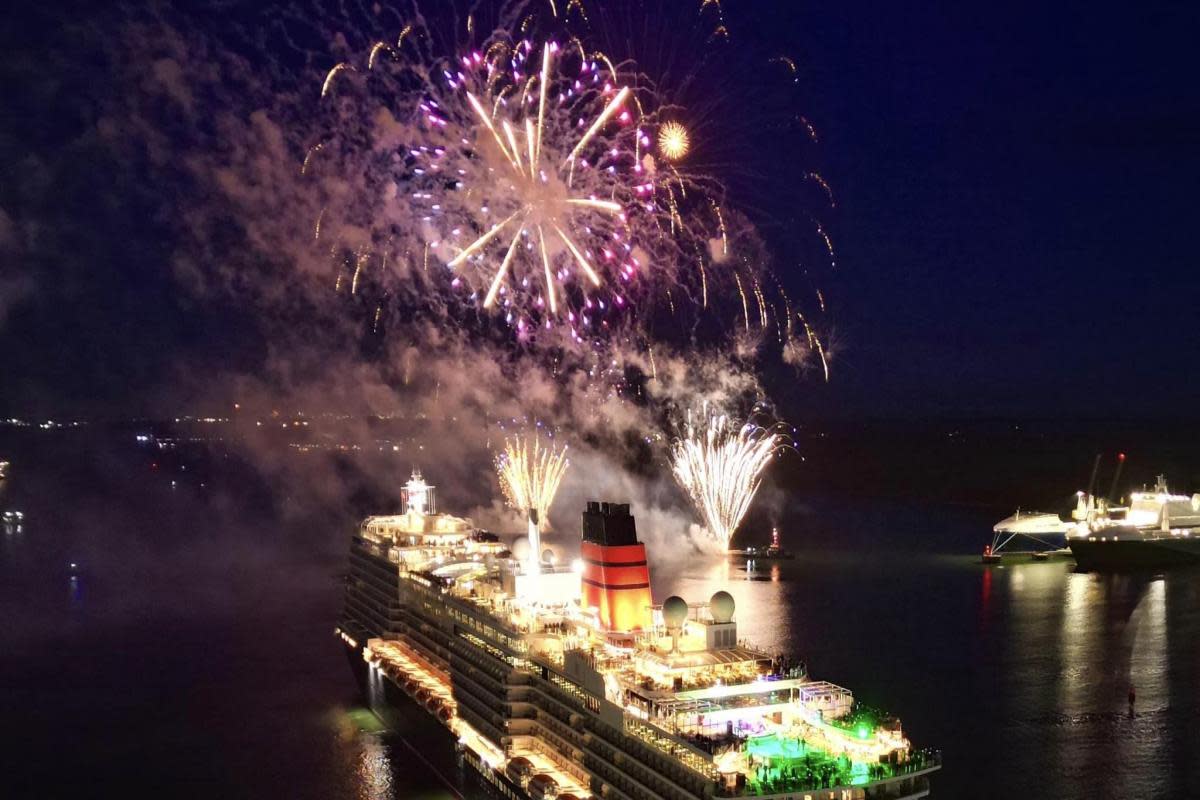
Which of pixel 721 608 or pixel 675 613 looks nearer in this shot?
pixel 721 608

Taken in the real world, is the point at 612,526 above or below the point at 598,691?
above

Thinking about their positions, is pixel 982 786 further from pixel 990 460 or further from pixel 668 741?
pixel 990 460

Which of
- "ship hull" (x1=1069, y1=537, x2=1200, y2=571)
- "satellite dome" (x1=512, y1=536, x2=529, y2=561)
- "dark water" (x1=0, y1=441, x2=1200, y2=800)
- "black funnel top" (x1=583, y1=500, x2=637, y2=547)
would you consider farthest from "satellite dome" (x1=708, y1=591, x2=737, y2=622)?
"ship hull" (x1=1069, y1=537, x2=1200, y2=571)

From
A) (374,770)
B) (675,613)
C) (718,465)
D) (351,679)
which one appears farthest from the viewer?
(718,465)

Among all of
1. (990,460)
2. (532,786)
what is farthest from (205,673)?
(990,460)

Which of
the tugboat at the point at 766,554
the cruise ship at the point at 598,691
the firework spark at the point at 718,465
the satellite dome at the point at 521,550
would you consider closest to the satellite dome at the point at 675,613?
the cruise ship at the point at 598,691

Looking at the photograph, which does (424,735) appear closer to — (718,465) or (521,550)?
(521,550)

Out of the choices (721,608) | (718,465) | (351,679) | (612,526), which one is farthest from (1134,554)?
(721,608)
